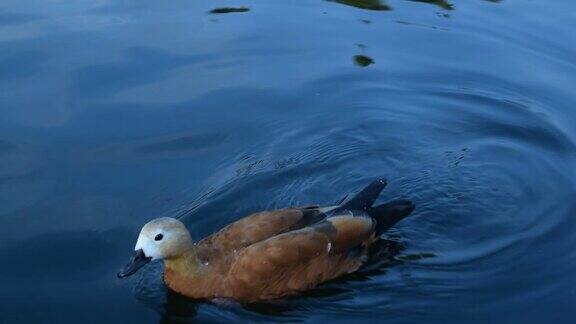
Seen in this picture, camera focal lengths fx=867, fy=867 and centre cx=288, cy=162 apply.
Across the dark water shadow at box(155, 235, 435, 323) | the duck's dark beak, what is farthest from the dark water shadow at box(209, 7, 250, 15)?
the duck's dark beak

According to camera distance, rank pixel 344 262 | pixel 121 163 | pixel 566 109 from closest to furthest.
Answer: pixel 344 262, pixel 121 163, pixel 566 109

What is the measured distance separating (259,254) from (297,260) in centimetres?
30

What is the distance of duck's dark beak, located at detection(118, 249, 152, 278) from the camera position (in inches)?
243

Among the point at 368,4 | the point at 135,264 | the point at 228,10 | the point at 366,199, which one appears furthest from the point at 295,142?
the point at 368,4

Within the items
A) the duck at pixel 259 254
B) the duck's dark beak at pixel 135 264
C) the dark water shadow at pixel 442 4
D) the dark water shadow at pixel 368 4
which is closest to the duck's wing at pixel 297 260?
the duck at pixel 259 254

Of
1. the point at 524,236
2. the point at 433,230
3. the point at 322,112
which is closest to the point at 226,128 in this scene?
the point at 322,112

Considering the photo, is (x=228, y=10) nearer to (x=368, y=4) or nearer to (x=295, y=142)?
(x=368, y=4)

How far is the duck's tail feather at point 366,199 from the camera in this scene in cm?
704

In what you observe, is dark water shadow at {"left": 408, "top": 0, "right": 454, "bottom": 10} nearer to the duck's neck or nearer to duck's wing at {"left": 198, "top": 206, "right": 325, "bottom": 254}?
duck's wing at {"left": 198, "top": 206, "right": 325, "bottom": 254}

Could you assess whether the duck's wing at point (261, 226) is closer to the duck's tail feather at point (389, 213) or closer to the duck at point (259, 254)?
the duck at point (259, 254)

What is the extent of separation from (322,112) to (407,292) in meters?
3.22

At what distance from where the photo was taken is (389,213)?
703 cm

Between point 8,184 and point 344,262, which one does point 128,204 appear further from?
point 344,262

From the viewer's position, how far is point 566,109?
944cm
